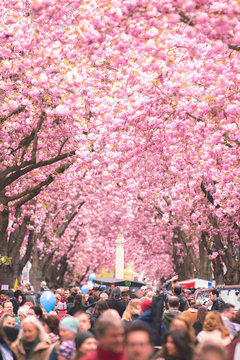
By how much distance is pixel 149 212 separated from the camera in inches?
1763

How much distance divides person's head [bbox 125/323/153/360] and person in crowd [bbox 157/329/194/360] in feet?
1.90

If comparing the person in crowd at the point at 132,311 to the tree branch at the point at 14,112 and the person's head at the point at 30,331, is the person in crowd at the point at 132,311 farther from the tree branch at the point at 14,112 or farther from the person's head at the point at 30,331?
the tree branch at the point at 14,112

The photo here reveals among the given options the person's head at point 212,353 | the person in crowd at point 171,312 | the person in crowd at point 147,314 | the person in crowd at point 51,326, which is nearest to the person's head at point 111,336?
the person's head at point 212,353

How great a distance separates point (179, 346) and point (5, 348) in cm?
283

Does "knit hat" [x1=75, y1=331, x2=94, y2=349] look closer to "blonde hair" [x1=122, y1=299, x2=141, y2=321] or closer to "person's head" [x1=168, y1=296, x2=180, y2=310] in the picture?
"person's head" [x1=168, y1=296, x2=180, y2=310]

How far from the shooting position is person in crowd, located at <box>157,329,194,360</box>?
280 inches

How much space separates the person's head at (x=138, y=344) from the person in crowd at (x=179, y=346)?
22.7 inches

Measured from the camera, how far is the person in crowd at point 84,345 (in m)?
7.59

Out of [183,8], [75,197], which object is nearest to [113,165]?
[183,8]

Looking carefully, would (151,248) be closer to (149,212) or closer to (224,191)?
(149,212)

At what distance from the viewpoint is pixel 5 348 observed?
9008 mm

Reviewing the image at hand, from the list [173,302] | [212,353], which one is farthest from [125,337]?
[173,302]

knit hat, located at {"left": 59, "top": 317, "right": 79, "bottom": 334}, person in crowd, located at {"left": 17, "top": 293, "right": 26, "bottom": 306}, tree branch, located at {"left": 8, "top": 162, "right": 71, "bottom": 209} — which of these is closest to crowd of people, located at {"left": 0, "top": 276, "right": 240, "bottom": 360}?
knit hat, located at {"left": 59, "top": 317, "right": 79, "bottom": 334}

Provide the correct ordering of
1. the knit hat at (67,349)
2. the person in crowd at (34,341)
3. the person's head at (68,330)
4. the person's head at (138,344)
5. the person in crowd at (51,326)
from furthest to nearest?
1. the person in crowd at (51,326)
2. the person in crowd at (34,341)
3. the person's head at (68,330)
4. the knit hat at (67,349)
5. the person's head at (138,344)
